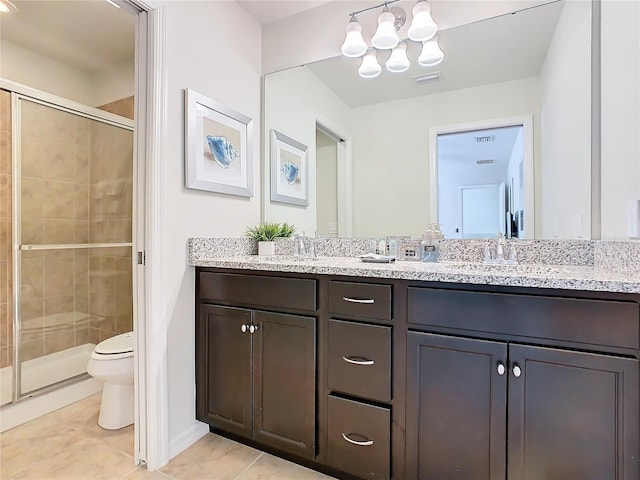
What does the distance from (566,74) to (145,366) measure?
2.34 meters

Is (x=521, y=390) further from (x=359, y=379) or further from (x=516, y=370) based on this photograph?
(x=359, y=379)

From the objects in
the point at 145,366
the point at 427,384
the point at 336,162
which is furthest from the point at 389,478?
the point at 336,162

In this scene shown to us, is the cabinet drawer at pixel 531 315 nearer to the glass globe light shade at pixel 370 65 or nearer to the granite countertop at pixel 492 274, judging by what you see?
the granite countertop at pixel 492 274

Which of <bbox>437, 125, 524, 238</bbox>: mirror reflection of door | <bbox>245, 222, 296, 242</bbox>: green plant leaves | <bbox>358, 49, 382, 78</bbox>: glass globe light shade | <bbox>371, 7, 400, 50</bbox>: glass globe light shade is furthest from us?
<bbox>245, 222, 296, 242</bbox>: green plant leaves

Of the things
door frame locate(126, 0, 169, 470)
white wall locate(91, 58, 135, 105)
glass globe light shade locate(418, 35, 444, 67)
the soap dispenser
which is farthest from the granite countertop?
white wall locate(91, 58, 135, 105)

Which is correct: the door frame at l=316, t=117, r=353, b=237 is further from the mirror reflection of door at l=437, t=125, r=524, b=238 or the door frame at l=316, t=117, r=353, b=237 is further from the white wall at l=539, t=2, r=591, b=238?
the white wall at l=539, t=2, r=591, b=238

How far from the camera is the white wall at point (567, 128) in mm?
1457

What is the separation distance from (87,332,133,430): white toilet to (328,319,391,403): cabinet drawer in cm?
117

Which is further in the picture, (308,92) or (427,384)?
(308,92)

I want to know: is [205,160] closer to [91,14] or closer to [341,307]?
[341,307]

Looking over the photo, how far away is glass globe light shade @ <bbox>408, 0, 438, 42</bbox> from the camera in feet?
5.54

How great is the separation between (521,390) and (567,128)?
3.91 ft

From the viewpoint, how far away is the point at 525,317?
3.51 feet

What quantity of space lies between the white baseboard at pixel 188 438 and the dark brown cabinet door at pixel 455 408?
42.3 inches
